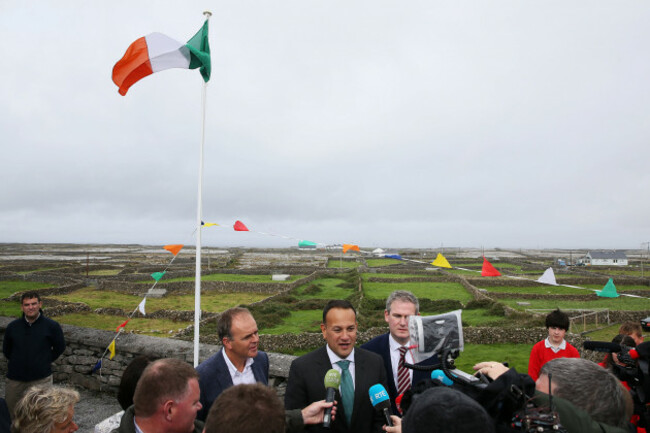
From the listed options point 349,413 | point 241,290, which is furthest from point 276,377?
point 241,290

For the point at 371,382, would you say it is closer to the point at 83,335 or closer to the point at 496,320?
the point at 83,335

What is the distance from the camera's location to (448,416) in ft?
4.19

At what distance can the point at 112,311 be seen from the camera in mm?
20141

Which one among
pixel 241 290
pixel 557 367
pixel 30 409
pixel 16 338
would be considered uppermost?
pixel 557 367

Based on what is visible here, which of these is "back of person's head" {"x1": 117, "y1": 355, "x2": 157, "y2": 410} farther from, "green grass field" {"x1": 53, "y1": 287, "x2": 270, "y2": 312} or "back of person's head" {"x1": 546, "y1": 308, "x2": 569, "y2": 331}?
"green grass field" {"x1": 53, "y1": 287, "x2": 270, "y2": 312}

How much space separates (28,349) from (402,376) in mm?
4887

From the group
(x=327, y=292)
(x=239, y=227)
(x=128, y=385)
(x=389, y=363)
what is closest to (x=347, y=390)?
(x=389, y=363)

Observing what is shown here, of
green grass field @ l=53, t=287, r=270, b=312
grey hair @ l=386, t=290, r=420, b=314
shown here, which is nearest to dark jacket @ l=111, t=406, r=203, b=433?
grey hair @ l=386, t=290, r=420, b=314

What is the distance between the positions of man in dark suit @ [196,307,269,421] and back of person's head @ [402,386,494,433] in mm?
1797

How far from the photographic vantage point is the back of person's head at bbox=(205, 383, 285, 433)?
1374 mm

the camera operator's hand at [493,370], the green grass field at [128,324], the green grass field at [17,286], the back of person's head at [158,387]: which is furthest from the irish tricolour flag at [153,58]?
the green grass field at [17,286]

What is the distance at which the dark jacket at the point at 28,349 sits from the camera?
4.58 meters

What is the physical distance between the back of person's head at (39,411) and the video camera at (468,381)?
7.39ft

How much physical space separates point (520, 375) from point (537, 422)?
27 centimetres
